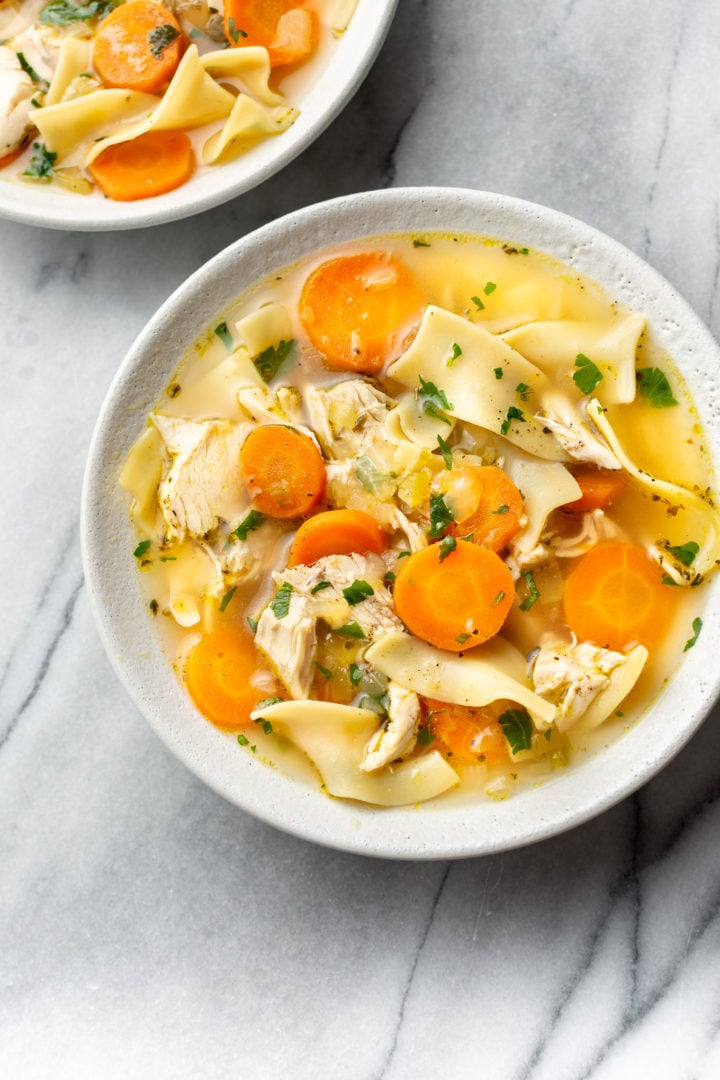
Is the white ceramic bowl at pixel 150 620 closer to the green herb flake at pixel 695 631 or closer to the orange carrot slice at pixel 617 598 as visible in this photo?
the green herb flake at pixel 695 631

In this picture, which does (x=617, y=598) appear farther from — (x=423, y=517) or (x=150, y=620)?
(x=150, y=620)

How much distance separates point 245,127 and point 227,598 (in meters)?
1.54

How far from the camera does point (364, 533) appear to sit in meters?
3.11

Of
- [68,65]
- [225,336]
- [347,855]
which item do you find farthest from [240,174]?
[347,855]

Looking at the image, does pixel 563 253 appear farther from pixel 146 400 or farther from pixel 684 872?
Answer: pixel 684 872

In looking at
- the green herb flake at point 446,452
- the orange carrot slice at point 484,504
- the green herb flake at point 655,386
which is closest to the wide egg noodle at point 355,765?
the orange carrot slice at point 484,504

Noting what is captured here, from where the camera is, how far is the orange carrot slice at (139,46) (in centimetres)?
355

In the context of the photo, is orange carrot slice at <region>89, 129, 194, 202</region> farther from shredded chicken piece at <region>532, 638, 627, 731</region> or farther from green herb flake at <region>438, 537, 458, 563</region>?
shredded chicken piece at <region>532, 638, 627, 731</region>

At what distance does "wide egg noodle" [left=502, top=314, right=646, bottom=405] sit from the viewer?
3.12 meters

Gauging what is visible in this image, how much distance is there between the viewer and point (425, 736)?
A: 122 inches

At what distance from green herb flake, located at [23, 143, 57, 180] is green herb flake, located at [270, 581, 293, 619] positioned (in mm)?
1687

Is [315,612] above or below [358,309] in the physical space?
below

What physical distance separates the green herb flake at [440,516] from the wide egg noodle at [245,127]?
1366 millimetres

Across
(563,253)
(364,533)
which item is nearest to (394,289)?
(563,253)
